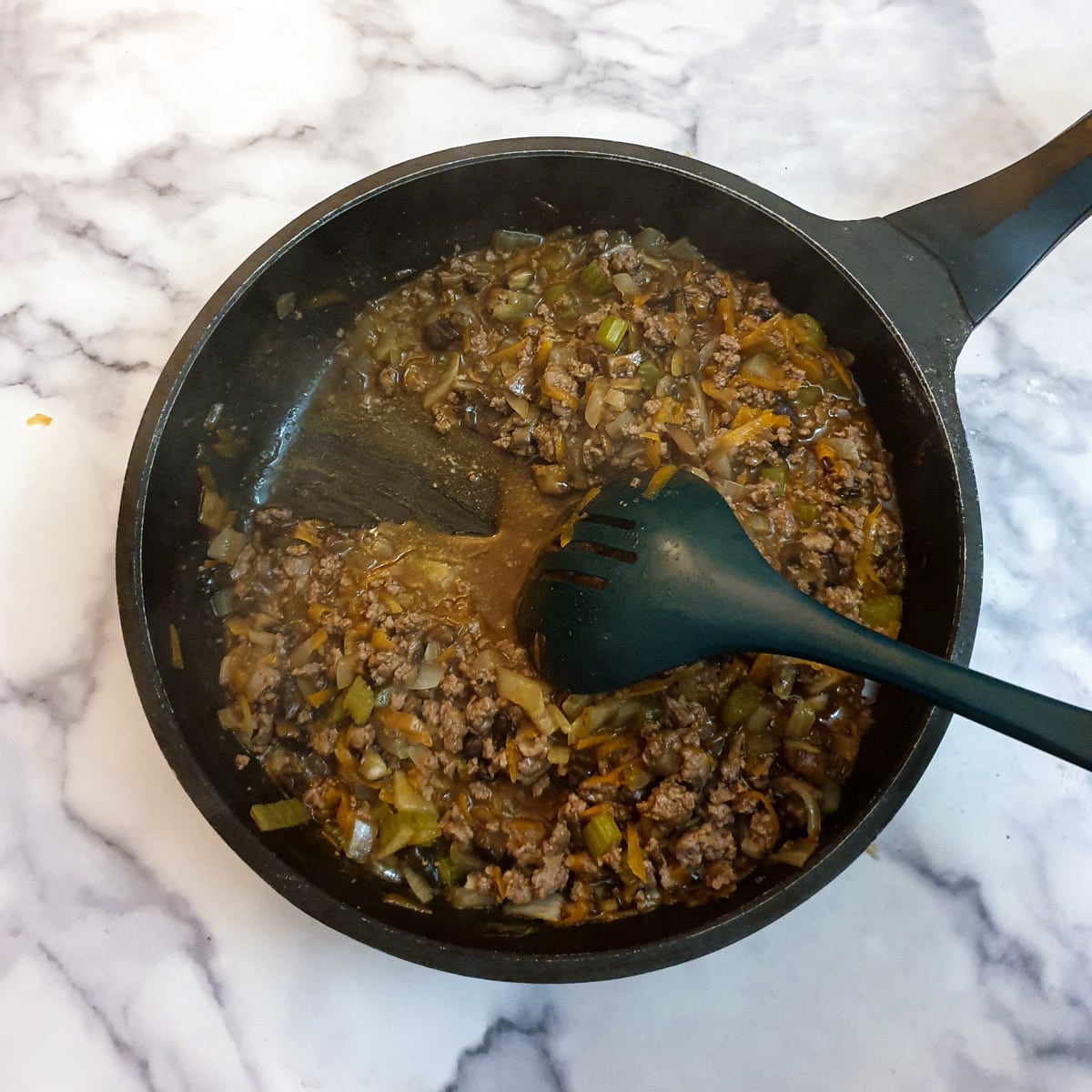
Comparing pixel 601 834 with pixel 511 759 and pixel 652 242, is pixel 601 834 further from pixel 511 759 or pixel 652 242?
pixel 652 242

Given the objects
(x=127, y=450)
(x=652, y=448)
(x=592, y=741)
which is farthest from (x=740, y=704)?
(x=127, y=450)

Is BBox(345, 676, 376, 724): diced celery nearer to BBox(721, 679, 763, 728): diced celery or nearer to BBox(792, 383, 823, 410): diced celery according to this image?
BBox(721, 679, 763, 728): diced celery

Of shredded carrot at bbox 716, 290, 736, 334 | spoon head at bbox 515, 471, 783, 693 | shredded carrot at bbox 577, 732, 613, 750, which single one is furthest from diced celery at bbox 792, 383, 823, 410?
shredded carrot at bbox 577, 732, 613, 750

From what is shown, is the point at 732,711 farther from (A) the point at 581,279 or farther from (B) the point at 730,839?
(A) the point at 581,279

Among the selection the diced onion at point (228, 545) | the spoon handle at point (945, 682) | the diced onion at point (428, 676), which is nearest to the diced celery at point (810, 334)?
the spoon handle at point (945, 682)

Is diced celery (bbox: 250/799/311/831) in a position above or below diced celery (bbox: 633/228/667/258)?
below

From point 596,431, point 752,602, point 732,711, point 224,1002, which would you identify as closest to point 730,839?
point 732,711

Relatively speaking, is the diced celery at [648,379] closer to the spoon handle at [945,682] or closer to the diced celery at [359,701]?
the spoon handle at [945,682]
